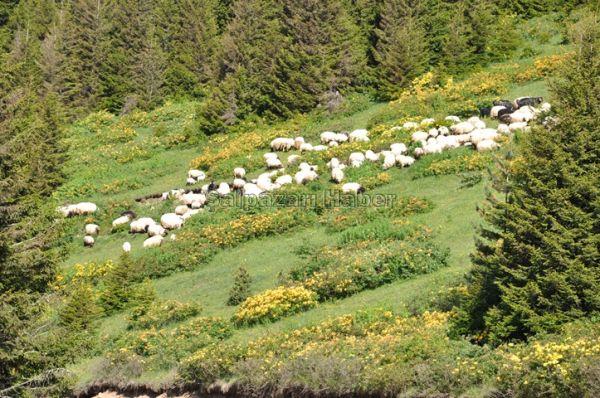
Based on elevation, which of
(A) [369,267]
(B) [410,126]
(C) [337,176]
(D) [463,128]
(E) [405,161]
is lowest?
(C) [337,176]

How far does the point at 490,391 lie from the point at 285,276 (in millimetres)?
12336

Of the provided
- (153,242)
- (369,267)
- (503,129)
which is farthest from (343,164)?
(369,267)

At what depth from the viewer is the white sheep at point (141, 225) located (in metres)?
37.6

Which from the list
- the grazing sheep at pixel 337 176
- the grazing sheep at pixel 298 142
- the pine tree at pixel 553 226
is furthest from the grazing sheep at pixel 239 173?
the pine tree at pixel 553 226

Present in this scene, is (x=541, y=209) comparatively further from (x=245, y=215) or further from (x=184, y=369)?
(x=245, y=215)

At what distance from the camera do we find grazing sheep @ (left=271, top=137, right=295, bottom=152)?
45344 mm

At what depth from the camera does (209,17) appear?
75.0 m

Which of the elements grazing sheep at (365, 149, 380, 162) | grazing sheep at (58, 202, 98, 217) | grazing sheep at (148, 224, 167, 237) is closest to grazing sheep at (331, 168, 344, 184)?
grazing sheep at (365, 149, 380, 162)

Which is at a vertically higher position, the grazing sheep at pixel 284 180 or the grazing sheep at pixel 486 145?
the grazing sheep at pixel 486 145

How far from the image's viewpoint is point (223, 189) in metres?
39.9

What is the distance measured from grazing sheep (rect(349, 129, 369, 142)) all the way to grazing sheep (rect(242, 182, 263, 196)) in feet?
23.2

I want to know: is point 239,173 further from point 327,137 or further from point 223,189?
point 327,137

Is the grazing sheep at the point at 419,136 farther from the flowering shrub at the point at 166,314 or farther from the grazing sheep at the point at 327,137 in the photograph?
the flowering shrub at the point at 166,314

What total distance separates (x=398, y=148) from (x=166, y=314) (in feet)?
56.3
